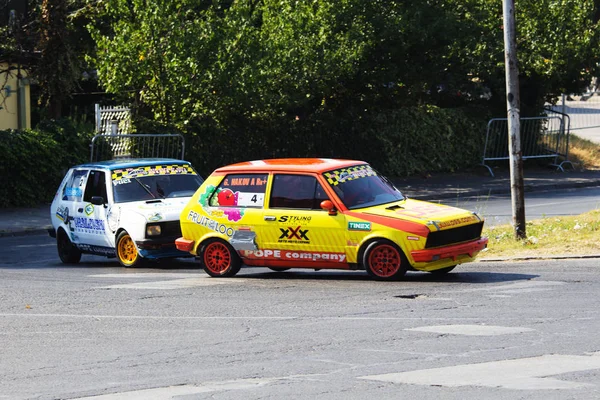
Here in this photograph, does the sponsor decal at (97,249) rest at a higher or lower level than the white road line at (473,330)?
lower

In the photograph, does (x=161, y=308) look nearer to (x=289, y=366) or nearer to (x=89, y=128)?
(x=289, y=366)

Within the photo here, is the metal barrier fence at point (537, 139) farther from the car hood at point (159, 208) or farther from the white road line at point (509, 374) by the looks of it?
the white road line at point (509, 374)

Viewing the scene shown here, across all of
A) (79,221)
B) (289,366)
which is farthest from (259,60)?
(289,366)

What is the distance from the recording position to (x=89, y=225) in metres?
18.3

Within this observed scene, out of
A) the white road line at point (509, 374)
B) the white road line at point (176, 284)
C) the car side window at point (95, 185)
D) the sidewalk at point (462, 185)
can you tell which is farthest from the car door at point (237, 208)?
the sidewalk at point (462, 185)

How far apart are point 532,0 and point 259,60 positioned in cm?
1054

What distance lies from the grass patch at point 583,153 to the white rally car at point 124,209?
20535mm

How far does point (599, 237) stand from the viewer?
17.1m

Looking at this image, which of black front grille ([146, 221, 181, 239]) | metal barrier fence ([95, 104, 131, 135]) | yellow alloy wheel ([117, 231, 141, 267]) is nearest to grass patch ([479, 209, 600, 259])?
→ black front grille ([146, 221, 181, 239])

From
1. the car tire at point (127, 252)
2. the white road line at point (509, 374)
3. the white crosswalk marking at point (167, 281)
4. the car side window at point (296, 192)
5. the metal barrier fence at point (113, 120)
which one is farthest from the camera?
the metal barrier fence at point (113, 120)

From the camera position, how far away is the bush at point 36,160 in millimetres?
26938

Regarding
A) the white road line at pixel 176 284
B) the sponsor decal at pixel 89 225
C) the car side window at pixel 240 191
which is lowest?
the white road line at pixel 176 284

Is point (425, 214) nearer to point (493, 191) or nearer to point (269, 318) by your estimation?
point (269, 318)

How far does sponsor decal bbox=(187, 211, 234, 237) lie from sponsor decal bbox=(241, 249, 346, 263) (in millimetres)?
368
